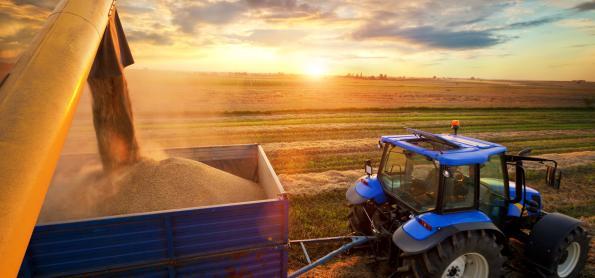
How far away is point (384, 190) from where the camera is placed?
5.00 m

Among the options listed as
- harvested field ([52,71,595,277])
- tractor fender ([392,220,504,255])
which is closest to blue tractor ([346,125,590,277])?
tractor fender ([392,220,504,255])

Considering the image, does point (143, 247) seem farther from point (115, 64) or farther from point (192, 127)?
point (192, 127)

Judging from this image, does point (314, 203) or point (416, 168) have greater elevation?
point (416, 168)

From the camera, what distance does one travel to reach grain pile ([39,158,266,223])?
402cm

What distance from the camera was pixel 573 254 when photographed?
4.85 metres

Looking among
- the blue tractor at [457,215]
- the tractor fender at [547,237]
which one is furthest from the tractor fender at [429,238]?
the tractor fender at [547,237]

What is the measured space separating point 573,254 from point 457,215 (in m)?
2.35

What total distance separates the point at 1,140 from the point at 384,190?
4.43 meters

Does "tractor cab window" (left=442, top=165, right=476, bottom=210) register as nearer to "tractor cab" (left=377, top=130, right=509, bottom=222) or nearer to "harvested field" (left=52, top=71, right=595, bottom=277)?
"tractor cab" (left=377, top=130, right=509, bottom=222)

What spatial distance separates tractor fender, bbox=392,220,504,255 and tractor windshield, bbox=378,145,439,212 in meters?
0.37

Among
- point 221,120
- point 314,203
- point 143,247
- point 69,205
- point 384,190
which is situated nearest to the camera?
point 143,247

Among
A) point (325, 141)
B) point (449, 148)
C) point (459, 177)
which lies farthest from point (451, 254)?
point (325, 141)

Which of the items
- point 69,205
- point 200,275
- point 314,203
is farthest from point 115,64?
point 314,203

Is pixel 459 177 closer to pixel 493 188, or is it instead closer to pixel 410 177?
pixel 410 177
